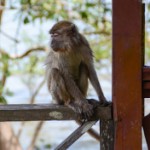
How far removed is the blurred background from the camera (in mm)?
5863

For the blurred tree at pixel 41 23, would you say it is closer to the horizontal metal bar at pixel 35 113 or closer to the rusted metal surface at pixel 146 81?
the horizontal metal bar at pixel 35 113

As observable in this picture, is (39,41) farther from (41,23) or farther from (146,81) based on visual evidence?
(146,81)

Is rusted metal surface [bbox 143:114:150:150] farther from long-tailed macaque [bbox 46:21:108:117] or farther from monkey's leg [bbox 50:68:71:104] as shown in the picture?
monkey's leg [bbox 50:68:71:104]

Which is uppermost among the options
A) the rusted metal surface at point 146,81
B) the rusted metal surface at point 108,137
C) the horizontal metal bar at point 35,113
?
the rusted metal surface at point 146,81

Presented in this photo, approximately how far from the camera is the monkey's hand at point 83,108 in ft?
8.11

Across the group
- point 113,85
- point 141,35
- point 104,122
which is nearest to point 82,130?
point 104,122

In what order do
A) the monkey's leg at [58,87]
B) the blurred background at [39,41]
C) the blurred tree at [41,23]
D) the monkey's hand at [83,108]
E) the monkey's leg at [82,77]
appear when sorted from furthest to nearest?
the blurred background at [39,41], the blurred tree at [41,23], the monkey's leg at [82,77], the monkey's leg at [58,87], the monkey's hand at [83,108]

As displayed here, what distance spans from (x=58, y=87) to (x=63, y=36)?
15.9 inches

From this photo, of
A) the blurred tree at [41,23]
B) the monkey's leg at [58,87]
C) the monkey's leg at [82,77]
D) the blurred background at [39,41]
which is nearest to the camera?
the monkey's leg at [58,87]

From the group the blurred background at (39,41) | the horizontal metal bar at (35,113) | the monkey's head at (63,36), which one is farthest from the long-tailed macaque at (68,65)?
the horizontal metal bar at (35,113)

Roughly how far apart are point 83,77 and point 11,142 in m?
1.74

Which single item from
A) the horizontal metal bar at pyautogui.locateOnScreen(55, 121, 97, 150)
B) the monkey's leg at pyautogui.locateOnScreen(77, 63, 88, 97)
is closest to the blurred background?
the monkey's leg at pyautogui.locateOnScreen(77, 63, 88, 97)

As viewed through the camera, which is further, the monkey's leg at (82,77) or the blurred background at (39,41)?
the blurred background at (39,41)

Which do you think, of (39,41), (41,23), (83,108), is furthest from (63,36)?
(39,41)
